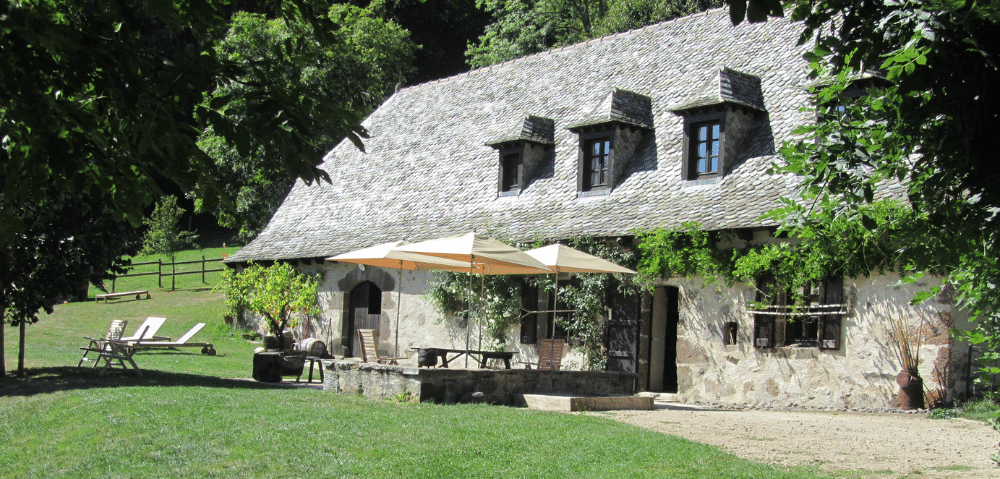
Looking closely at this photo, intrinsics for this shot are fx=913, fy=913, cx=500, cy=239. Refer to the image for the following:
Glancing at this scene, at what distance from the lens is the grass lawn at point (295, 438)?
7391mm

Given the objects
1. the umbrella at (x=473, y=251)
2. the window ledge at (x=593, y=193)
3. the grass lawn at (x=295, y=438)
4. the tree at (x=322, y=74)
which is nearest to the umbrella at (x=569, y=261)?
the umbrella at (x=473, y=251)

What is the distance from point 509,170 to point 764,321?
22.2 feet

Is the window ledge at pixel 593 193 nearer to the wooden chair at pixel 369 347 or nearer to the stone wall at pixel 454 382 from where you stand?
the stone wall at pixel 454 382

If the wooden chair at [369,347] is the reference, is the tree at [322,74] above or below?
above

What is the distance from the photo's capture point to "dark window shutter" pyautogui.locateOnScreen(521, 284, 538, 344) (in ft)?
52.6

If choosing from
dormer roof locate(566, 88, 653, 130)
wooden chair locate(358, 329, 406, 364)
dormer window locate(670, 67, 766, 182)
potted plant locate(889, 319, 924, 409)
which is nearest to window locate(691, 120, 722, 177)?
dormer window locate(670, 67, 766, 182)

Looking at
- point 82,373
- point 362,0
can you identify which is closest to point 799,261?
point 82,373

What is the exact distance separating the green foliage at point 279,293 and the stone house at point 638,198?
0.36 metres

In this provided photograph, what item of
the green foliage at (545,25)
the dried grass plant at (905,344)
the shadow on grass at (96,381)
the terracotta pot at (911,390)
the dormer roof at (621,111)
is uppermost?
the green foliage at (545,25)

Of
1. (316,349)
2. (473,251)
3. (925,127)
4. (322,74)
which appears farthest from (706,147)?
(322,74)

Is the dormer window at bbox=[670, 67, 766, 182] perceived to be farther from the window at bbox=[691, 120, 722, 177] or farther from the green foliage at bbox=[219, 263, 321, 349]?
the green foliage at bbox=[219, 263, 321, 349]

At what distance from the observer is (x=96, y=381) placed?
513 inches

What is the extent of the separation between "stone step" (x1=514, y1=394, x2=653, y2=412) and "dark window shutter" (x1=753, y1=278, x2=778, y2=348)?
2.24m

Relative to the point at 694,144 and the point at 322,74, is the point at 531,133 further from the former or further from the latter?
the point at 322,74
